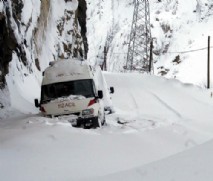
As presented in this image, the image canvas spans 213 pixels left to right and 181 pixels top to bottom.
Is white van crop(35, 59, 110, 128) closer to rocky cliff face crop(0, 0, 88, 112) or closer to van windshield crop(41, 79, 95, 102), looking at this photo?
van windshield crop(41, 79, 95, 102)

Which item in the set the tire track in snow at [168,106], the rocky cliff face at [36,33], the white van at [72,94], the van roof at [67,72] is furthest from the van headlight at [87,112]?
the rocky cliff face at [36,33]

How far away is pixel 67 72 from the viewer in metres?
13.5

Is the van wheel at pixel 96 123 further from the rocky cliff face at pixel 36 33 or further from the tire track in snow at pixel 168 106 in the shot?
the rocky cliff face at pixel 36 33

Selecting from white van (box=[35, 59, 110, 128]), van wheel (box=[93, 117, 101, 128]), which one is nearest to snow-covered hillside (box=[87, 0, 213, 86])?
white van (box=[35, 59, 110, 128])

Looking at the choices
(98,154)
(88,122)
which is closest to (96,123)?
(88,122)

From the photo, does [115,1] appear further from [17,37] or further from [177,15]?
[17,37]

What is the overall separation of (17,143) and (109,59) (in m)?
63.8

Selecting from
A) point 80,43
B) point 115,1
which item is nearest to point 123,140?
point 80,43

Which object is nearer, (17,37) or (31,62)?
(17,37)

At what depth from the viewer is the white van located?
12.4 meters

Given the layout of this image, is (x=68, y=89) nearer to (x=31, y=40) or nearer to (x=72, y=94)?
(x=72, y=94)

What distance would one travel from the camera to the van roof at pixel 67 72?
13.3 m

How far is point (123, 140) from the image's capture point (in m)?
9.11

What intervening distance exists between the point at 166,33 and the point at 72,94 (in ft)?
218
